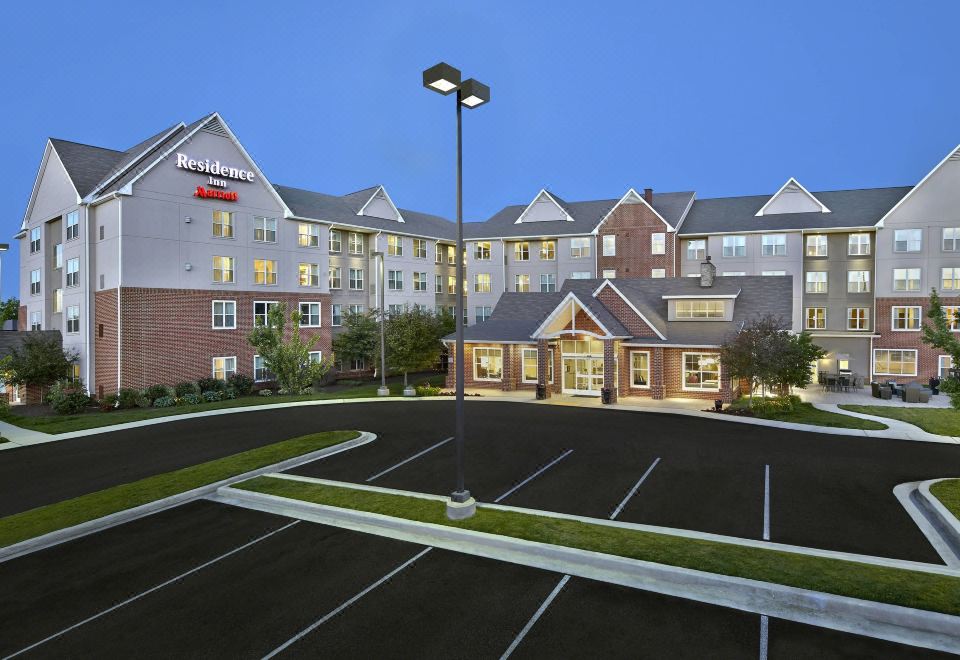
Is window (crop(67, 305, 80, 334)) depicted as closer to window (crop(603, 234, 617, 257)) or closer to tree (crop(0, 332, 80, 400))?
tree (crop(0, 332, 80, 400))

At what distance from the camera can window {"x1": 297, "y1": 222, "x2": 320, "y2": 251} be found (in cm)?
4110

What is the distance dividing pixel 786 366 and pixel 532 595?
2089 cm

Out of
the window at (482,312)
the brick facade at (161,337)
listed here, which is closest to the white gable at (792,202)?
the window at (482,312)

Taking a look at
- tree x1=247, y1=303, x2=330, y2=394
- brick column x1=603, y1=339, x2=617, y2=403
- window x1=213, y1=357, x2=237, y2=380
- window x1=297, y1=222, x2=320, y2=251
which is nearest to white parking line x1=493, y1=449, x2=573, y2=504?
brick column x1=603, y1=339, x2=617, y2=403

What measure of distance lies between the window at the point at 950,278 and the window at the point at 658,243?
60.1 feet

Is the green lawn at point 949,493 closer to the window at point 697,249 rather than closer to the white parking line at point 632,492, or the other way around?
the white parking line at point 632,492

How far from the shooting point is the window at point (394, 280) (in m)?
48.6

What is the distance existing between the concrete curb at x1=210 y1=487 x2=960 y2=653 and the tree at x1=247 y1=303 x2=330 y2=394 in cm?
2108

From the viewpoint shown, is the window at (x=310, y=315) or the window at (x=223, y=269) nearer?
the window at (x=223, y=269)

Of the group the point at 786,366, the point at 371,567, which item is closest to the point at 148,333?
the point at 371,567

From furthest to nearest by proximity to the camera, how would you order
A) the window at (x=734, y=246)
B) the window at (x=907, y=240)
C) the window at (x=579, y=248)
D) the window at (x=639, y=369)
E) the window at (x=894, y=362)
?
the window at (x=579, y=248)
the window at (x=734, y=246)
the window at (x=907, y=240)
the window at (x=894, y=362)
the window at (x=639, y=369)

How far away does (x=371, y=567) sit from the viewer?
383 inches

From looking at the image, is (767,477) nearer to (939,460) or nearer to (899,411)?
(939,460)

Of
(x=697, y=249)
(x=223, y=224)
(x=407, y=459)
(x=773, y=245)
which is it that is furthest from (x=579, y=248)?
(x=407, y=459)
